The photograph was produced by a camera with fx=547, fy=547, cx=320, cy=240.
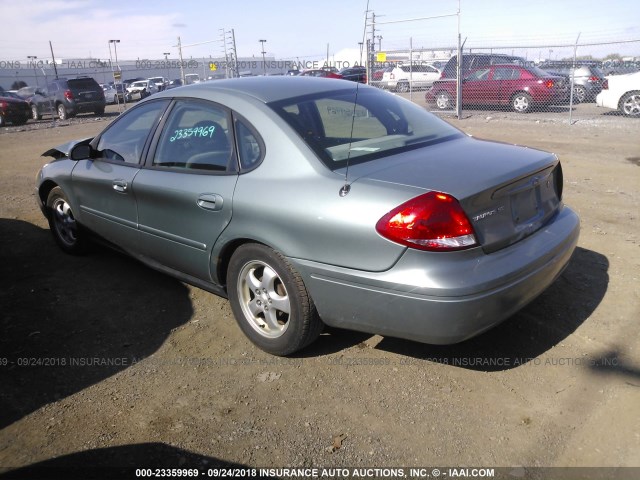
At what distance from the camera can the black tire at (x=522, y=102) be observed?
15574 millimetres

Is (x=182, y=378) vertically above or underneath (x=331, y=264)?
underneath

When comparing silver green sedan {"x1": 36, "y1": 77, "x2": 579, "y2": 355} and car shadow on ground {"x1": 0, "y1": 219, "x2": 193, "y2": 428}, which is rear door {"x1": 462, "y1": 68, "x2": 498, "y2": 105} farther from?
car shadow on ground {"x1": 0, "y1": 219, "x2": 193, "y2": 428}

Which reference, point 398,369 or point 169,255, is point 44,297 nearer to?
point 169,255

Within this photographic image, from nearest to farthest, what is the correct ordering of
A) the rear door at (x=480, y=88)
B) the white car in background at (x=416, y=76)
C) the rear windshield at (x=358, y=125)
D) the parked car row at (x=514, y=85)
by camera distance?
the rear windshield at (x=358, y=125)
the parked car row at (x=514, y=85)
the rear door at (x=480, y=88)
the white car in background at (x=416, y=76)

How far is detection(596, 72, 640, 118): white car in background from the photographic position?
13.5 metres

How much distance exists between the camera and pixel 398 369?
3.20 m

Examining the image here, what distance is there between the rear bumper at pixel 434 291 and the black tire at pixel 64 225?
296 centimetres

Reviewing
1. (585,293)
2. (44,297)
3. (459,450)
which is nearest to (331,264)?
(459,450)

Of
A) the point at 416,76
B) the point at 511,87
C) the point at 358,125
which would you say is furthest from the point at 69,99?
the point at 358,125

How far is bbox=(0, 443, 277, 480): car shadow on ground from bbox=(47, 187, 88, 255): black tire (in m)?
2.83

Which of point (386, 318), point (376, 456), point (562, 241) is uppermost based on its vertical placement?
point (562, 241)

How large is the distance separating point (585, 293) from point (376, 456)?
7.57 ft

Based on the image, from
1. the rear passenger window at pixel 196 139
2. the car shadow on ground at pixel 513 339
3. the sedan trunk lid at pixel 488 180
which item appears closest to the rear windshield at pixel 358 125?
the sedan trunk lid at pixel 488 180

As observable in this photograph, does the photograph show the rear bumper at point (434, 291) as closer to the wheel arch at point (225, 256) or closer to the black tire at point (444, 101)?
the wheel arch at point (225, 256)
